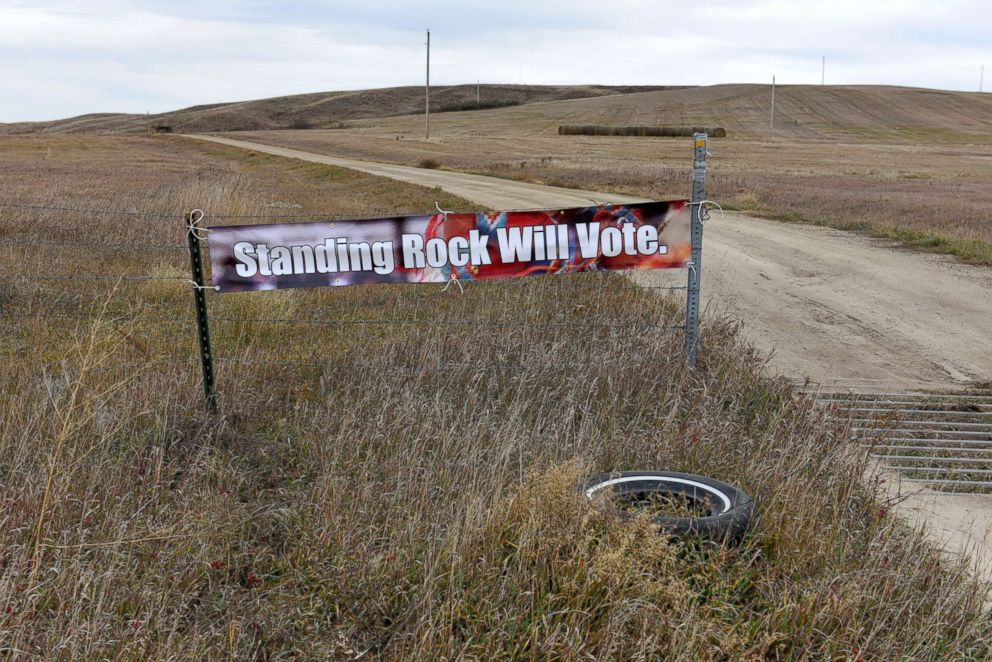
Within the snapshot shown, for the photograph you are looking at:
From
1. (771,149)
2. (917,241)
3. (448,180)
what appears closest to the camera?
(917,241)

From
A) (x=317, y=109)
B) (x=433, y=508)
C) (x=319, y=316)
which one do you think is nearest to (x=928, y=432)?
(x=433, y=508)

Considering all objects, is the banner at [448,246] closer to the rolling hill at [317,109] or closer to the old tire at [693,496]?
the old tire at [693,496]

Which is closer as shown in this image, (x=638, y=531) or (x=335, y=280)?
(x=638, y=531)

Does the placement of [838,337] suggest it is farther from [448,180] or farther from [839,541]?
[448,180]

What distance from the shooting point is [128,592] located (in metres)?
3.85

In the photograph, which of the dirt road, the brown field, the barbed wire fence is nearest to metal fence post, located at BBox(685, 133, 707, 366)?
the barbed wire fence

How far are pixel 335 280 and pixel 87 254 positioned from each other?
7.01m

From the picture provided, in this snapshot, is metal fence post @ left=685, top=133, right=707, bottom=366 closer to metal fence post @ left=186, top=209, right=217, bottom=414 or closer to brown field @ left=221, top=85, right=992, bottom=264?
metal fence post @ left=186, top=209, right=217, bottom=414

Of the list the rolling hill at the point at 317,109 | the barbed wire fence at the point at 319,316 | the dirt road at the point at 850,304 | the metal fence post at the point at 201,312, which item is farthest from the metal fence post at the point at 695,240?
the rolling hill at the point at 317,109

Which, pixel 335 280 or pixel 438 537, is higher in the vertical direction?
pixel 335 280

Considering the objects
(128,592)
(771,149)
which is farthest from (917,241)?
(771,149)

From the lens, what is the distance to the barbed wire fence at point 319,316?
7035 millimetres

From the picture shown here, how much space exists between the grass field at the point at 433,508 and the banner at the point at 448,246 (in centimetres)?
75

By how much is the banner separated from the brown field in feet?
32.4
